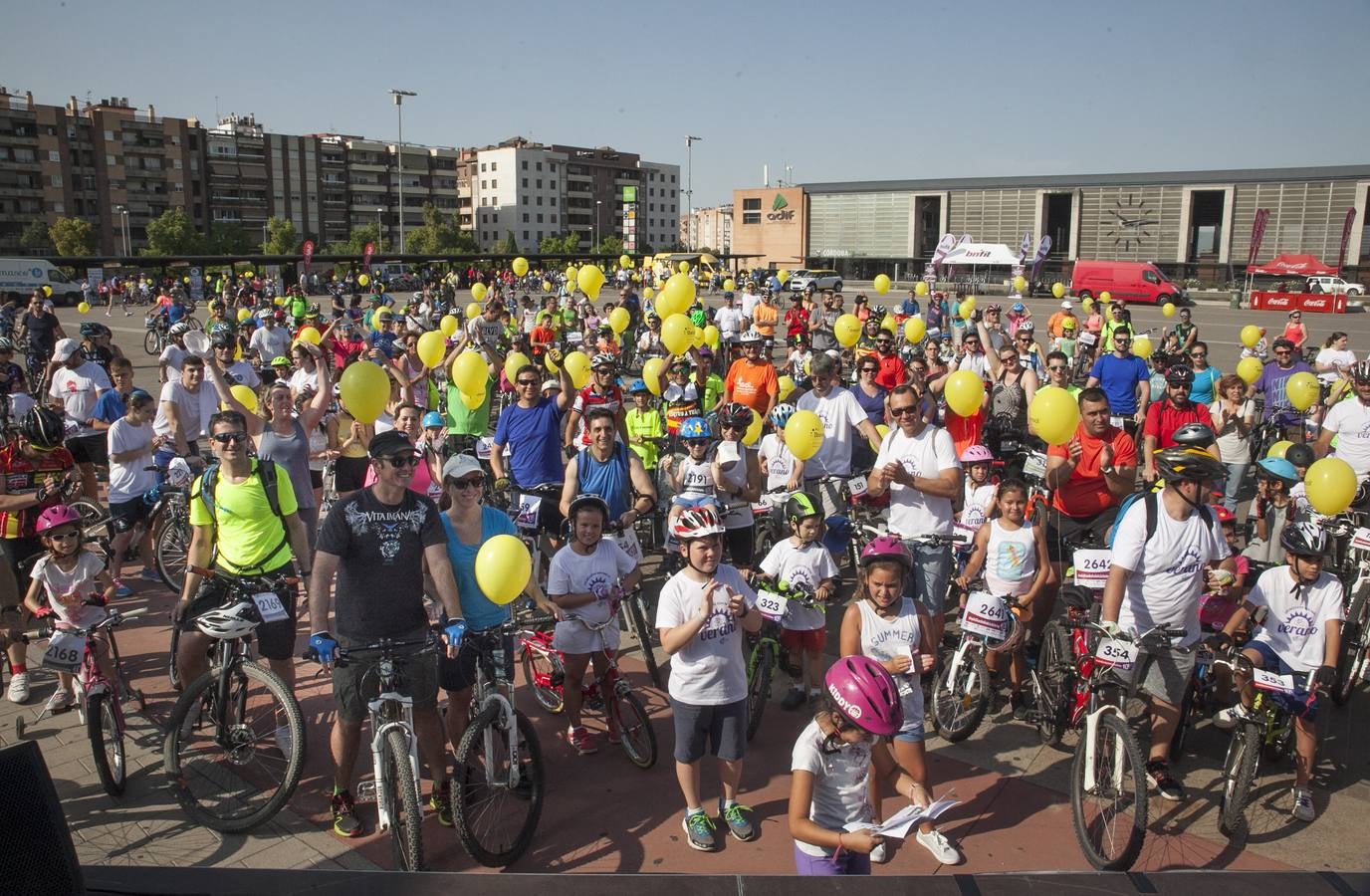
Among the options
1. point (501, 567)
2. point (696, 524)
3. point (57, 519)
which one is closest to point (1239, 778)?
point (696, 524)

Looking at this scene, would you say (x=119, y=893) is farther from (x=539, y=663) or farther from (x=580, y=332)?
(x=580, y=332)

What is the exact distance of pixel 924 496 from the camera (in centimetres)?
580

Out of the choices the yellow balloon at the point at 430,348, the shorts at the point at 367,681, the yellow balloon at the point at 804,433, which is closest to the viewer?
the shorts at the point at 367,681

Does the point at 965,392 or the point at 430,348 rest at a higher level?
the point at 430,348

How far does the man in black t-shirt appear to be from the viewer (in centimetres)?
414

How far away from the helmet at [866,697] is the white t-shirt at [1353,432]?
6.70 metres

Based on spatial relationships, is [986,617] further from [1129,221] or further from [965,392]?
[1129,221]

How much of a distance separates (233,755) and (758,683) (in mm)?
2871

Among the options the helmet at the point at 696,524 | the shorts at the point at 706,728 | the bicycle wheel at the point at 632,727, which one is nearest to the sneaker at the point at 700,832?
the shorts at the point at 706,728

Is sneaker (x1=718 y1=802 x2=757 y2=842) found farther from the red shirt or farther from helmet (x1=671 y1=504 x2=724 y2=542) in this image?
the red shirt

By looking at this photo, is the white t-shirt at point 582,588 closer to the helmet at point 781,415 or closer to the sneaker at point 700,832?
the sneaker at point 700,832

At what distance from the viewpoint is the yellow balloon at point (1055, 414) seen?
638 centimetres

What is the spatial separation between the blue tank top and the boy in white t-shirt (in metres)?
2.17

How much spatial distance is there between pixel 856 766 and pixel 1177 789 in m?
2.55
